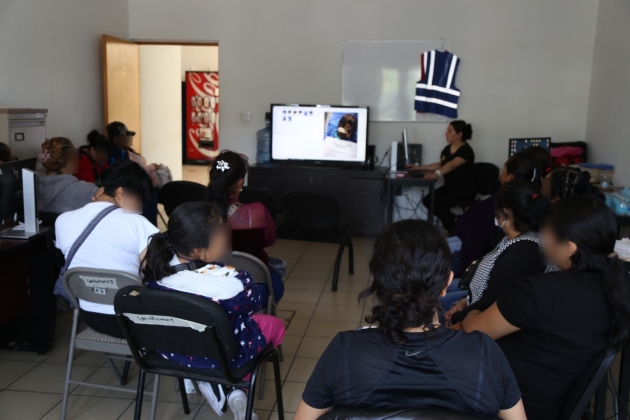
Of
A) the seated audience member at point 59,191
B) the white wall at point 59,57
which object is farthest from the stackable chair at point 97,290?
the white wall at point 59,57

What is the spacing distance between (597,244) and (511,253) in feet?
1.81

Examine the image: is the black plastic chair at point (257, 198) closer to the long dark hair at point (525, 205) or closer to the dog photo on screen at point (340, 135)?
the dog photo on screen at point (340, 135)

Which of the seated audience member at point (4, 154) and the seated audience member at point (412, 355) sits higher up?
the seated audience member at point (4, 154)

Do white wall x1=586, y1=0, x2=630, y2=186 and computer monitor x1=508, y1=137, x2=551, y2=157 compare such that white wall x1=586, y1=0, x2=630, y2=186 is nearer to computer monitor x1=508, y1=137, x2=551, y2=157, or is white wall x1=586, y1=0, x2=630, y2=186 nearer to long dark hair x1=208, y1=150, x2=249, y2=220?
computer monitor x1=508, y1=137, x2=551, y2=157

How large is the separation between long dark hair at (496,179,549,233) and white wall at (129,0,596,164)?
13.7 feet

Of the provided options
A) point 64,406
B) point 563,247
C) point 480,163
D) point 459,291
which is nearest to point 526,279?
point 563,247

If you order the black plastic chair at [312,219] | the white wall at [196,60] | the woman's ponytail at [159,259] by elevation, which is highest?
the white wall at [196,60]

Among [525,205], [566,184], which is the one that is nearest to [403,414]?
[525,205]

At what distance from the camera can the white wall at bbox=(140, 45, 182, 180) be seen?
302 inches

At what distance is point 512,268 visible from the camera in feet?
7.43

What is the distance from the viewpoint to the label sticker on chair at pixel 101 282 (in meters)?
2.33

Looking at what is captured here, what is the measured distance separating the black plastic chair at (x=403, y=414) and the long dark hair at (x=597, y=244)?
68 cm

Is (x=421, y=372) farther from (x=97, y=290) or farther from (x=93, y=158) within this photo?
(x=93, y=158)

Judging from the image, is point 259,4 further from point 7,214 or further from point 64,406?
point 64,406
